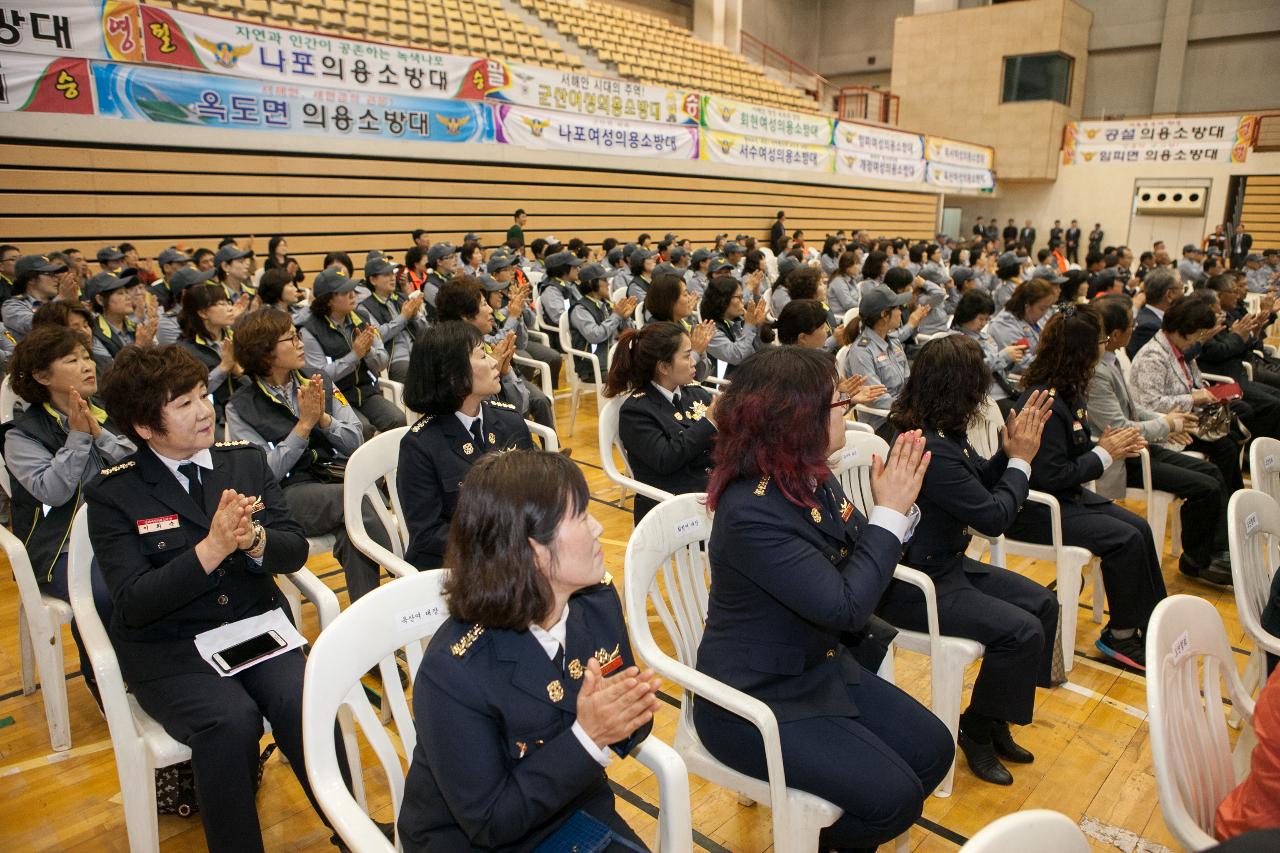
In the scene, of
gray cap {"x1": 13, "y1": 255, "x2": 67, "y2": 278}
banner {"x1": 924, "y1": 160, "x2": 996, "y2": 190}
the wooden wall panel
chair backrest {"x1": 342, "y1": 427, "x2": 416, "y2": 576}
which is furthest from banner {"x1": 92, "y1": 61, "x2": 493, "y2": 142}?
banner {"x1": 924, "y1": 160, "x2": 996, "y2": 190}

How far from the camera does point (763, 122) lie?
13.6 meters

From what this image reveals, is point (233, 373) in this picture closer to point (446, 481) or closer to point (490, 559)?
point (446, 481)

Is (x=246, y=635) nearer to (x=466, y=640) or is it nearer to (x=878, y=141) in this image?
(x=466, y=640)

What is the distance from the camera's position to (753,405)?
5.69 ft

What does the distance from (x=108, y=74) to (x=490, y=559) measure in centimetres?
794

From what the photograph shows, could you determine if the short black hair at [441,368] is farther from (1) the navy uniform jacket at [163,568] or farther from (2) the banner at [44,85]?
(2) the banner at [44,85]

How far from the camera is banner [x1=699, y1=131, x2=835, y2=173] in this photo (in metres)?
12.9

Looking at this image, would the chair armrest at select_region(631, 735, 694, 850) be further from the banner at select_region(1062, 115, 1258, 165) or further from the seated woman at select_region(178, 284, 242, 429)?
the banner at select_region(1062, 115, 1258, 165)

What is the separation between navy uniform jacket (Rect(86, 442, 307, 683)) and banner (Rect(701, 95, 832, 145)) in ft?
38.9

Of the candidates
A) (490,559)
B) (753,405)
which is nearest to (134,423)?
(490,559)

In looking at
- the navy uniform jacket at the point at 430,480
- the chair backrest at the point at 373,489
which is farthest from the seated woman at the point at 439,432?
the chair backrest at the point at 373,489

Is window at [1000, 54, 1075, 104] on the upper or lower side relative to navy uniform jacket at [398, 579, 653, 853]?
upper

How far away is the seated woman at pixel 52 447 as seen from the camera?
2447 mm

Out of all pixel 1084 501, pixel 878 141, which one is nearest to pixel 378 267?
pixel 1084 501
